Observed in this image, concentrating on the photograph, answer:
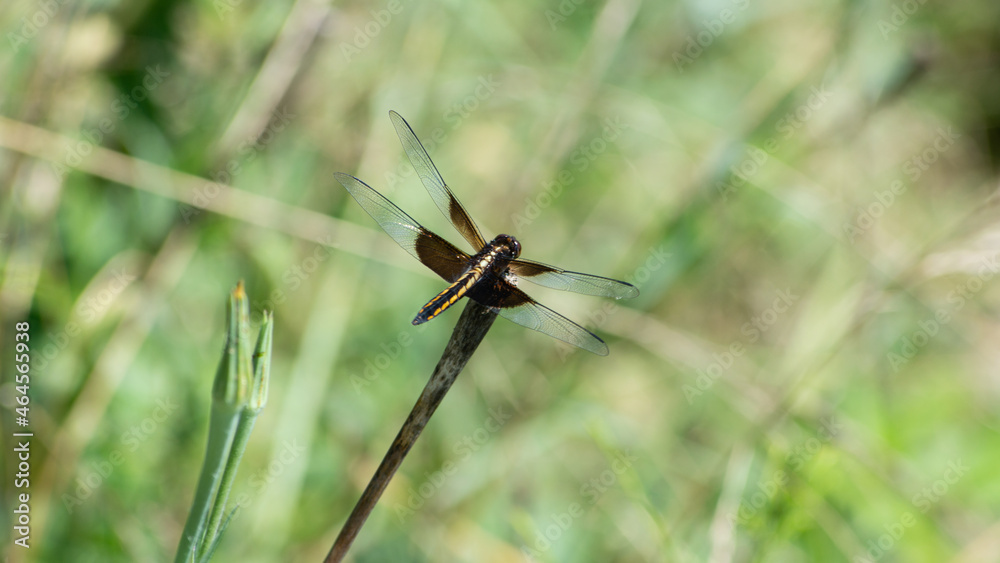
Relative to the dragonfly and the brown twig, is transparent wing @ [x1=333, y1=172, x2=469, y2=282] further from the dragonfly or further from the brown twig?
the brown twig

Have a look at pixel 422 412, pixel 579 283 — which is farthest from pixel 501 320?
pixel 422 412

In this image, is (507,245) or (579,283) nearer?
(507,245)

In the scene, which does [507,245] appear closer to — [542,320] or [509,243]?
[509,243]

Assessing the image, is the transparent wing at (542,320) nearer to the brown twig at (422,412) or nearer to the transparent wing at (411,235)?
the transparent wing at (411,235)

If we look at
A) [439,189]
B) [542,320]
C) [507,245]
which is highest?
[439,189]

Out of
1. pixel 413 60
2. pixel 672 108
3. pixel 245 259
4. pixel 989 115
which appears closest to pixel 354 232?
pixel 245 259

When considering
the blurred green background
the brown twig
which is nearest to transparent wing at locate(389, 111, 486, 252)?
the blurred green background

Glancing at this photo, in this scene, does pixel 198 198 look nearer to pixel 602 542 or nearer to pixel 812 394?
pixel 602 542
